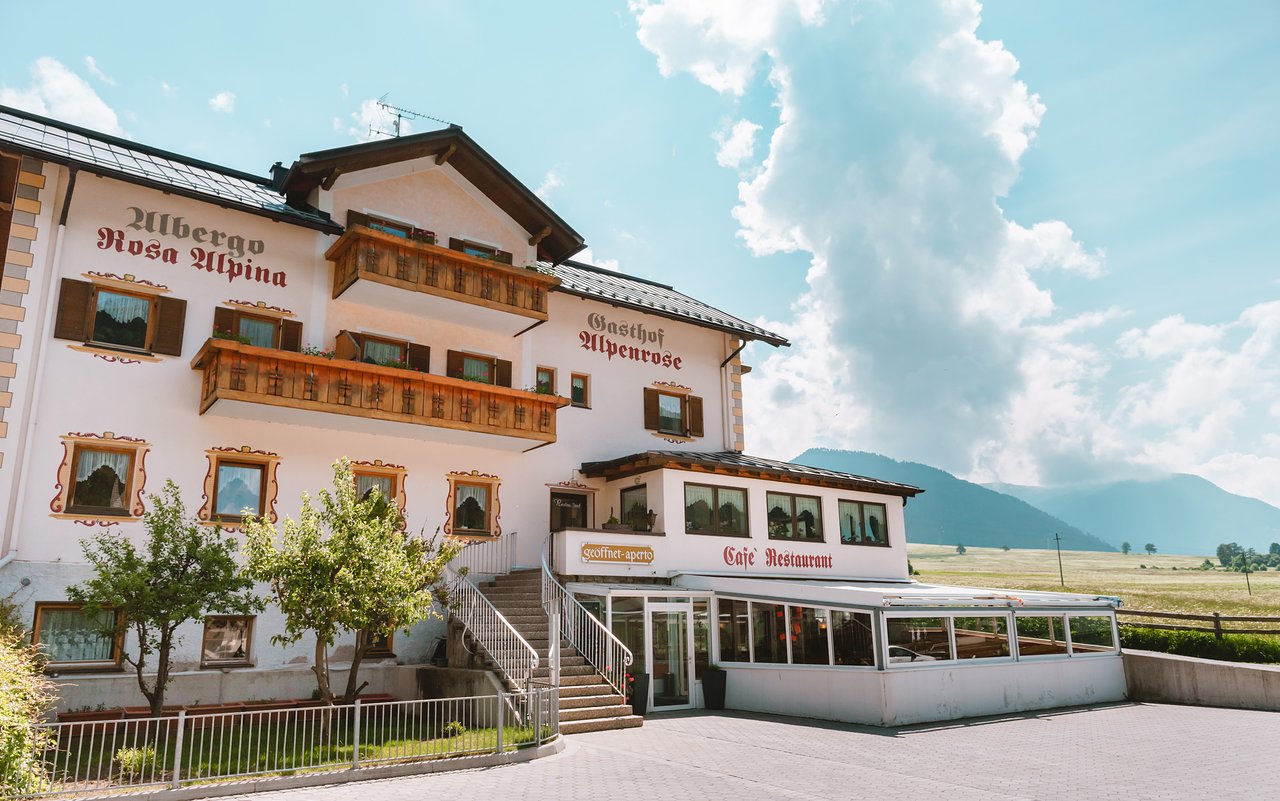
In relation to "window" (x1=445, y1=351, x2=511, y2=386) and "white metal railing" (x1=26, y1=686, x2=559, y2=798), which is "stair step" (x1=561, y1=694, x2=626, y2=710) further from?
"window" (x1=445, y1=351, x2=511, y2=386)

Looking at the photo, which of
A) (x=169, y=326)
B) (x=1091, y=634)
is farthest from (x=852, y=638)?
(x=169, y=326)

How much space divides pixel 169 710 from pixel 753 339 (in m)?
18.3

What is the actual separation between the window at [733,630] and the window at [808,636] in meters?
1.34

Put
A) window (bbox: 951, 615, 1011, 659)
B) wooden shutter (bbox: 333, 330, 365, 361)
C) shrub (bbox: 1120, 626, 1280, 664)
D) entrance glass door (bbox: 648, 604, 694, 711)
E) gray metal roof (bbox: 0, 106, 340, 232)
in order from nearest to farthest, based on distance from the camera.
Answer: gray metal roof (bbox: 0, 106, 340, 232)
window (bbox: 951, 615, 1011, 659)
entrance glass door (bbox: 648, 604, 694, 711)
wooden shutter (bbox: 333, 330, 365, 361)
shrub (bbox: 1120, 626, 1280, 664)

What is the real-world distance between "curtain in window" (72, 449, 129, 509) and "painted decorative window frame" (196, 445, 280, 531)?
1427 mm

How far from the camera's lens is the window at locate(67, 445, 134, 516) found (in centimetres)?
1631

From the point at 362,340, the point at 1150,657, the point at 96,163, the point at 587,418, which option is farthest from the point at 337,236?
the point at 1150,657

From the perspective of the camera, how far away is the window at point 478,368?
70.1ft

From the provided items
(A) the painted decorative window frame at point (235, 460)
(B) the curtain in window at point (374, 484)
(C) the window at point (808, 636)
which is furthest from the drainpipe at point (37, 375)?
(C) the window at point (808, 636)

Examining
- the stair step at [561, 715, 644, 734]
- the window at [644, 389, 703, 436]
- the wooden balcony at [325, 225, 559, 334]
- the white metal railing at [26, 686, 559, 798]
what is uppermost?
the wooden balcony at [325, 225, 559, 334]

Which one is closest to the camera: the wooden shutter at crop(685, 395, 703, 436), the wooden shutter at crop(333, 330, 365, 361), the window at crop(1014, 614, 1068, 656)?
the wooden shutter at crop(333, 330, 365, 361)

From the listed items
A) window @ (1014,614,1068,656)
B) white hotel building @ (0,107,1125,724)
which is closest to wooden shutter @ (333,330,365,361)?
white hotel building @ (0,107,1125,724)

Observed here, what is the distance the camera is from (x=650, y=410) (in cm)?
2477

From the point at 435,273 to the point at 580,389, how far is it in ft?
18.2
